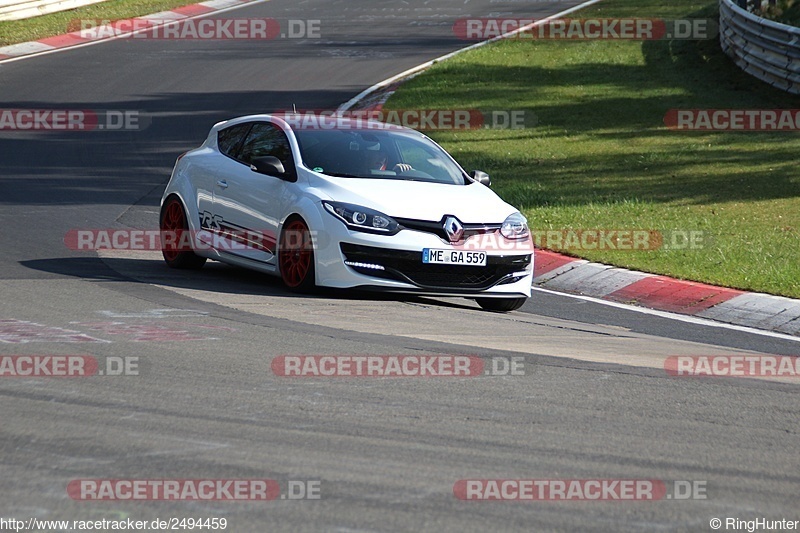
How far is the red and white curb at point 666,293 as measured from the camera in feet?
35.5

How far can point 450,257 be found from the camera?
10273 millimetres

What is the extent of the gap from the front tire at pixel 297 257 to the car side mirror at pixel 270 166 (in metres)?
0.48

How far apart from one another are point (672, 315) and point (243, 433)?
6136mm

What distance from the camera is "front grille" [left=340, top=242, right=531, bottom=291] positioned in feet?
33.4

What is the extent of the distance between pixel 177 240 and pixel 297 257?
210cm

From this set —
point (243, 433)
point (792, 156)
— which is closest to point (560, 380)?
point (243, 433)

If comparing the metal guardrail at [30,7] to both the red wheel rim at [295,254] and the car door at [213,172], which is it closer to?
the car door at [213,172]

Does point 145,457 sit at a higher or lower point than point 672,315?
higher

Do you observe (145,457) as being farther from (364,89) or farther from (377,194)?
(364,89)

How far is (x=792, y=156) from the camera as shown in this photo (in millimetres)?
19016
